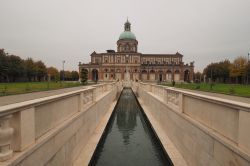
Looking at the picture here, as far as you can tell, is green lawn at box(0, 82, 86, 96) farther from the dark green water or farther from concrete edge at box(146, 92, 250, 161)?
concrete edge at box(146, 92, 250, 161)

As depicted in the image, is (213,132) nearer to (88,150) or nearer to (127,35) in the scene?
(88,150)

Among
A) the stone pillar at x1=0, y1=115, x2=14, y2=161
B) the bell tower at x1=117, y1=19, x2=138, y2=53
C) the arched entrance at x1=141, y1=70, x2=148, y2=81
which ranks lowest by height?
the stone pillar at x1=0, y1=115, x2=14, y2=161

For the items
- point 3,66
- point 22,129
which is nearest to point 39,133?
point 22,129

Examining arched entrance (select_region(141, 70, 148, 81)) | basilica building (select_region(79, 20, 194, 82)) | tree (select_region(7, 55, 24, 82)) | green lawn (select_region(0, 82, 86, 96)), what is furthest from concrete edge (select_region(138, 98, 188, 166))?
arched entrance (select_region(141, 70, 148, 81))

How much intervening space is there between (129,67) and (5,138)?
98.0m

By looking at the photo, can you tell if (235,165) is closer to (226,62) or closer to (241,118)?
(241,118)

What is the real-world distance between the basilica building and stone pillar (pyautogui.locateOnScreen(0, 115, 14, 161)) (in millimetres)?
95240

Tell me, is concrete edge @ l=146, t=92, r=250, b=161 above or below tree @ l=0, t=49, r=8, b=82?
below

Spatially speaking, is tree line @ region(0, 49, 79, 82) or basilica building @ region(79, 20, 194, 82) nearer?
tree line @ region(0, 49, 79, 82)

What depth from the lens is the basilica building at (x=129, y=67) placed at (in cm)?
10012

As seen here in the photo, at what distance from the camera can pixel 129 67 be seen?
10038cm

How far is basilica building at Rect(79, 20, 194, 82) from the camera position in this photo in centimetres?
10012

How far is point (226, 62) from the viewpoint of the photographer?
84.2m

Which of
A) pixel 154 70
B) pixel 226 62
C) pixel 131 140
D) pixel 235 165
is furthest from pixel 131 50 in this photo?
pixel 235 165
